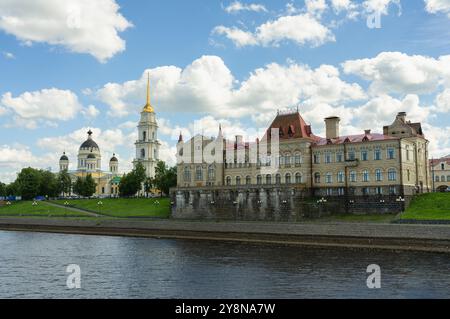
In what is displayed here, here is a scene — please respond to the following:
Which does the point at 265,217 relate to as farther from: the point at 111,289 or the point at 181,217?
the point at 111,289

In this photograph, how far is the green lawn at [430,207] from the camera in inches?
2319

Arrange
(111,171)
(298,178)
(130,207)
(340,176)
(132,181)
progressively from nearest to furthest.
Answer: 1. (340,176)
2. (298,178)
3. (130,207)
4. (132,181)
5. (111,171)

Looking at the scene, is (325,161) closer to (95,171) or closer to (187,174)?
(187,174)

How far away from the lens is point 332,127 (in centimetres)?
7719

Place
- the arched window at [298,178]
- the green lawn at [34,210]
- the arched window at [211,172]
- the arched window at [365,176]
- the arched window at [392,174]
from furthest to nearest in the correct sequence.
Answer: the green lawn at [34,210] → the arched window at [211,172] → the arched window at [298,178] → the arched window at [365,176] → the arched window at [392,174]

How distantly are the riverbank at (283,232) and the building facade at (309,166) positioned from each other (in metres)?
10.1

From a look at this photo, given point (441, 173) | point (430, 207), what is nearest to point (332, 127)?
point (430, 207)

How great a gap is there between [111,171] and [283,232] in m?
150

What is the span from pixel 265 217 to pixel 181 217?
1697cm

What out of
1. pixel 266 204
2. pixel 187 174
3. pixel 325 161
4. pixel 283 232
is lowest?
pixel 283 232

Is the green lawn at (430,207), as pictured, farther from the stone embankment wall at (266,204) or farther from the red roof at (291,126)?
the red roof at (291,126)

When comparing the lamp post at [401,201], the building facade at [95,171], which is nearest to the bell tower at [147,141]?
the building facade at [95,171]
